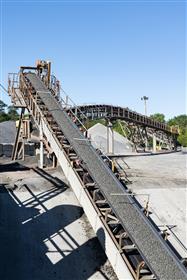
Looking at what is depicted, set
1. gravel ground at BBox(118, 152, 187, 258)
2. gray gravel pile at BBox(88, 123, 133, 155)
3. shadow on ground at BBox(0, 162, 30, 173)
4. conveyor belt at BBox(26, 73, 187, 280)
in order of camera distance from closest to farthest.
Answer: conveyor belt at BBox(26, 73, 187, 280) < gravel ground at BBox(118, 152, 187, 258) < shadow on ground at BBox(0, 162, 30, 173) < gray gravel pile at BBox(88, 123, 133, 155)

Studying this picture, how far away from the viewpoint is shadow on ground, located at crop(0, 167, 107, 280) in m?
11.6

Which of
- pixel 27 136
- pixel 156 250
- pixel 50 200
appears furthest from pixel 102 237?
pixel 27 136

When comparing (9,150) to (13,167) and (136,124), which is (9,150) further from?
(136,124)

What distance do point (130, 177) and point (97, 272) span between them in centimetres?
838

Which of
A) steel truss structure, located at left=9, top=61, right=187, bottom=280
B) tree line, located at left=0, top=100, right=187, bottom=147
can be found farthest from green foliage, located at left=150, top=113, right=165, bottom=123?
steel truss structure, located at left=9, top=61, right=187, bottom=280

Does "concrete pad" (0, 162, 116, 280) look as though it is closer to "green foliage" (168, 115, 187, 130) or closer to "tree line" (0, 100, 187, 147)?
"tree line" (0, 100, 187, 147)

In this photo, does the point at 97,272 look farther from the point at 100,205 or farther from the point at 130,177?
the point at 130,177

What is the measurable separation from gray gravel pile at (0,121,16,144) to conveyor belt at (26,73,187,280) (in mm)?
23530

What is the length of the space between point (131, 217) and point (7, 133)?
3214 cm

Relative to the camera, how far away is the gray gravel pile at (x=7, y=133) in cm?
3866

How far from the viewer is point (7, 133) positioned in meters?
40.7

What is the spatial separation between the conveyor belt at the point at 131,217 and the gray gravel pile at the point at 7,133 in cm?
2353

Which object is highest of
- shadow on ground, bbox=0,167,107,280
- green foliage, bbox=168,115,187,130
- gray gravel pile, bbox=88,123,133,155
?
green foliage, bbox=168,115,187,130

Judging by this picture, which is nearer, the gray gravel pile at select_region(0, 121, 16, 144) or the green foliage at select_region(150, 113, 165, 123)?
the gray gravel pile at select_region(0, 121, 16, 144)
